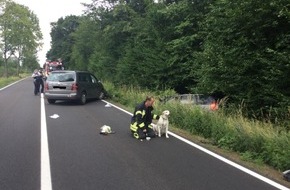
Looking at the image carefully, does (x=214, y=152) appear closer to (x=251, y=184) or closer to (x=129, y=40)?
(x=251, y=184)

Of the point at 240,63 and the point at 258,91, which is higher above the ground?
the point at 240,63

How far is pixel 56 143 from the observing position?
10.0m

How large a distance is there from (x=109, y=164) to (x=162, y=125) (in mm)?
3576

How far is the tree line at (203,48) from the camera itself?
43.7 feet

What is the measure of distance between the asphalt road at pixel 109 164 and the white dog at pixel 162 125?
283 millimetres

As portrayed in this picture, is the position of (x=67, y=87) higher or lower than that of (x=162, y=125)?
higher

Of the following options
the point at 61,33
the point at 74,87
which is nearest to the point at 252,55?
the point at 74,87

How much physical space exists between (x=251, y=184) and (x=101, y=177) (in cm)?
249

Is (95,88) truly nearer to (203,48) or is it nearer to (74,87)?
(74,87)

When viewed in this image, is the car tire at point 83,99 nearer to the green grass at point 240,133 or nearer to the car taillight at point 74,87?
the car taillight at point 74,87

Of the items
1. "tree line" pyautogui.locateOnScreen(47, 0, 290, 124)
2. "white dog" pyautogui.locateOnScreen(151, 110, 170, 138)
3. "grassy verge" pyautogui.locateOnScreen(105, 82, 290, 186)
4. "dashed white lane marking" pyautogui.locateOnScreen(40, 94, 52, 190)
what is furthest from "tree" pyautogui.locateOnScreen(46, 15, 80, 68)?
"dashed white lane marking" pyautogui.locateOnScreen(40, 94, 52, 190)

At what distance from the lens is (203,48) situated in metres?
22.0

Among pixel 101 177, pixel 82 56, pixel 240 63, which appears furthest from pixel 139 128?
pixel 82 56

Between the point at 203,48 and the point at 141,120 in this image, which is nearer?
the point at 141,120
